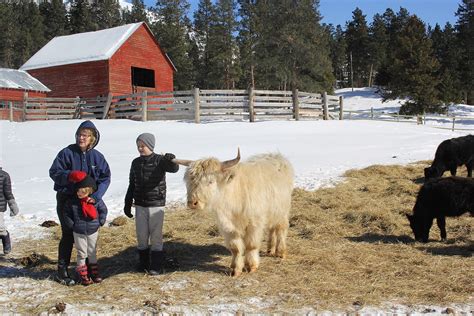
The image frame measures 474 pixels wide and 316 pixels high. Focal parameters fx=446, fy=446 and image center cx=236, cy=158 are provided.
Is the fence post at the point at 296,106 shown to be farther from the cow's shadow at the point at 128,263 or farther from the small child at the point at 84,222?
the small child at the point at 84,222

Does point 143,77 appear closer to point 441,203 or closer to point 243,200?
point 441,203

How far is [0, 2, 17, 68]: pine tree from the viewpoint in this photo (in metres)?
61.7

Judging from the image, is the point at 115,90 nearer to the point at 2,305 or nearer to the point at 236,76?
the point at 236,76

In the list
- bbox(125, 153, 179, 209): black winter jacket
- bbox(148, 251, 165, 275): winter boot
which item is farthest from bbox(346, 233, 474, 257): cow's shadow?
bbox(125, 153, 179, 209): black winter jacket

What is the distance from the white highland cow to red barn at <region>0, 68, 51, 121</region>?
27.6m

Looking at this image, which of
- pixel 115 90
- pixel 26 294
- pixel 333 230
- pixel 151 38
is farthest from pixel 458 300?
pixel 151 38

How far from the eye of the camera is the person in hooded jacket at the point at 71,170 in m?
4.84

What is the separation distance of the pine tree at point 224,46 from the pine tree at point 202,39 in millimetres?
4383

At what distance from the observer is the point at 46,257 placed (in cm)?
585

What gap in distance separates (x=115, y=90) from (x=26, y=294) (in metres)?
25.8

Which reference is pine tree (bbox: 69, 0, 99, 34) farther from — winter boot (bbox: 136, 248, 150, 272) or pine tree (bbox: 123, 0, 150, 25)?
winter boot (bbox: 136, 248, 150, 272)

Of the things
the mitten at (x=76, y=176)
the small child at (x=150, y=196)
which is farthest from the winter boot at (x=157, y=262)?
the mitten at (x=76, y=176)

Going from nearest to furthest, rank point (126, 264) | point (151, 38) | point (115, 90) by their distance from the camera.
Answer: point (126, 264), point (115, 90), point (151, 38)

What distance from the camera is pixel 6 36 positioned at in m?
62.3
